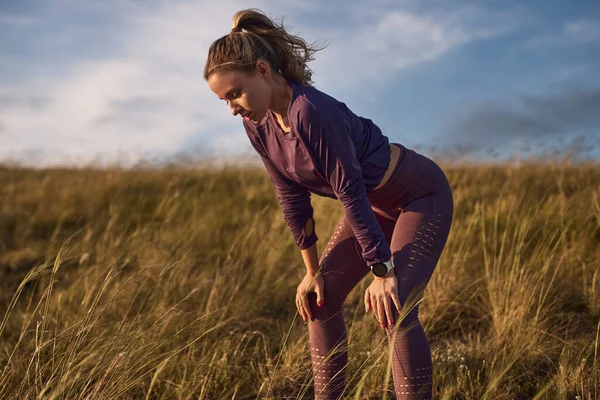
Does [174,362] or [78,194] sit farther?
[78,194]

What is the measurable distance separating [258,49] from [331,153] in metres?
0.46

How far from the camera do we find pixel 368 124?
7.23ft

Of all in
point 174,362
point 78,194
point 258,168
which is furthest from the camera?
point 258,168

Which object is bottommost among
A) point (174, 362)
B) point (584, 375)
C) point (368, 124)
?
point (584, 375)

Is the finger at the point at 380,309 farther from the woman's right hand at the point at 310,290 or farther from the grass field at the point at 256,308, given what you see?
the woman's right hand at the point at 310,290

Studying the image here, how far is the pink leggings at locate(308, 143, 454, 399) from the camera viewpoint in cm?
198

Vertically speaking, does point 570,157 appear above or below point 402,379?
above

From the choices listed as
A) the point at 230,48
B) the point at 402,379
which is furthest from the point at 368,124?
the point at 402,379

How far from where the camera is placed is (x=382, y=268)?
1902mm

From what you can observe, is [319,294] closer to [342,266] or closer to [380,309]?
[342,266]

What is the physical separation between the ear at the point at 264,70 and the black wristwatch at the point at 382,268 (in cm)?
Result: 74

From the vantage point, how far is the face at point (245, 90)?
1.94 m

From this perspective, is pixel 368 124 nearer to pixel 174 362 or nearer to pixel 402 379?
pixel 402 379

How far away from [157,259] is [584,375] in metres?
2.83
